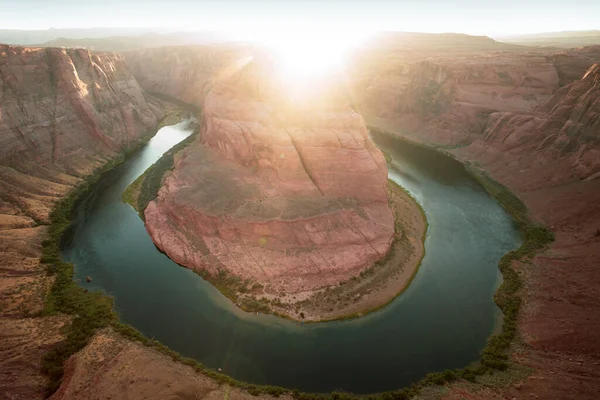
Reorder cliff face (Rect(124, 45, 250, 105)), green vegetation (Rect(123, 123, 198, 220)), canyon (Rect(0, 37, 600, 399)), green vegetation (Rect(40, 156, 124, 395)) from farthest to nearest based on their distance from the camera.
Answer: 1. cliff face (Rect(124, 45, 250, 105))
2. green vegetation (Rect(123, 123, 198, 220))
3. green vegetation (Rect(40, 156, 124, 395))
4. canyon (Rect(0, 37, 600, 399))

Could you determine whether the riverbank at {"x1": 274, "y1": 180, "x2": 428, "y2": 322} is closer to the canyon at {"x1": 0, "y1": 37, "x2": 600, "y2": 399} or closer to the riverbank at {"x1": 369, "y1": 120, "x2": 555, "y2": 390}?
the canyon at {"x1": 0, "y1": 37, "x2": 600, "y2": 399}

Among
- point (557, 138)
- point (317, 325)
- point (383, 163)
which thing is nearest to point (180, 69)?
point (383, 163)

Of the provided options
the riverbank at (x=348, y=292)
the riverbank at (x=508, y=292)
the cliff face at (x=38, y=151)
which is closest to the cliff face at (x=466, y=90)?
the riverbank at (x=508, y=292)

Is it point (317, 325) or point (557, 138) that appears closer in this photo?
point (317, 325)

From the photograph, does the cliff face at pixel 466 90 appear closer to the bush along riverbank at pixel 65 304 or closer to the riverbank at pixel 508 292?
the riverbank at pixel 508 292

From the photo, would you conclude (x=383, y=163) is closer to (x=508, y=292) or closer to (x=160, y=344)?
(x=508, y=292)

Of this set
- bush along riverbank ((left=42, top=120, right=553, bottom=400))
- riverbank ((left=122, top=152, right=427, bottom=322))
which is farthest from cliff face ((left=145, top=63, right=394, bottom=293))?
bush along riverbank ((left=42, top=120, right=553, bottom=400))
